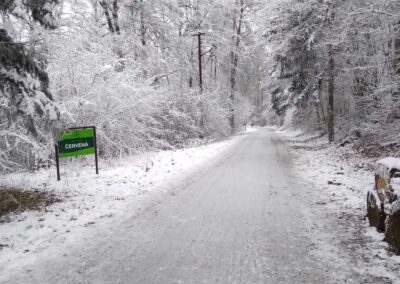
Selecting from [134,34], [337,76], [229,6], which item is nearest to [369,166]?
[337,76]

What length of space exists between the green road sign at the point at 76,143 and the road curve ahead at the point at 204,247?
3.09m

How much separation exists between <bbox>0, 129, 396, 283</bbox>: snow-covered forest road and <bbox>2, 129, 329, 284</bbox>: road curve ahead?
11 millimetres

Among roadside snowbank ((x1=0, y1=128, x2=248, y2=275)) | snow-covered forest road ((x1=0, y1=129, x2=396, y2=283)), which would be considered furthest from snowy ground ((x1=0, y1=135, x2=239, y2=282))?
snow-covered forest road ((x1=0, y1=129, x2=396, y2=283))

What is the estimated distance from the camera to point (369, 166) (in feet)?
31.8

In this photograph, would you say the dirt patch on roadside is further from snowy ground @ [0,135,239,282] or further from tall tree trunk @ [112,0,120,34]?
tall tree trunk @ [112,0,120,34]

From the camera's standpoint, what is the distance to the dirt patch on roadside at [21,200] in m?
6.08

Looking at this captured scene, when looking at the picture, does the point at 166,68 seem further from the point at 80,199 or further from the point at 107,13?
the point at 80,199

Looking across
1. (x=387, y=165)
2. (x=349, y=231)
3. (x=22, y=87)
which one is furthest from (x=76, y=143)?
(x=387, y=165)

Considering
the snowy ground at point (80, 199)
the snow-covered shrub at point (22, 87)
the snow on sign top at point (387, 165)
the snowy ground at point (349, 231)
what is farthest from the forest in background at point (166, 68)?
the snow on sign top at point (387, 165)

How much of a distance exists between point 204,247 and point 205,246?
35 millimetres

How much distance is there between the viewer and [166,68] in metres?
21.3

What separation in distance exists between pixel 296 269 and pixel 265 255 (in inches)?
19.1

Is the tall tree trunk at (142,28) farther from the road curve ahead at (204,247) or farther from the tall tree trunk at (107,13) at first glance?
the road curve ahead at (204,247)

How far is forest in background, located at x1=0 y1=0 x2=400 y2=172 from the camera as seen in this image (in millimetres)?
5871
